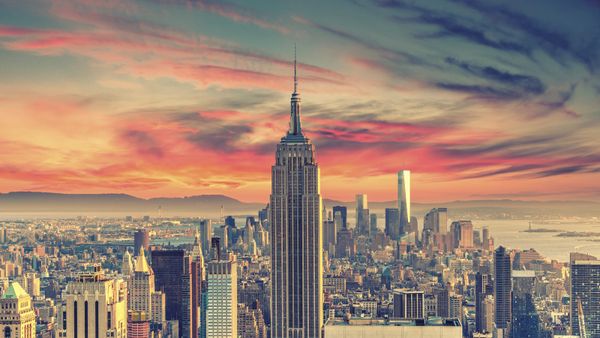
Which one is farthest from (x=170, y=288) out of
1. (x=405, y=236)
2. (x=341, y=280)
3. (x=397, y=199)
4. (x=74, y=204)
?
(x=74, y=204)

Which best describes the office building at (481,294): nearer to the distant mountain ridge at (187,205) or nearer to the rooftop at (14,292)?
the distant mountain ridge at (187,205)

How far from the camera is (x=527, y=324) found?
57.2 ft

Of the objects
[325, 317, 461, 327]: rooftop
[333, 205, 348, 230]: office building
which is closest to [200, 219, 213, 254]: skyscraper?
[333, 205, 348, 230]: office building

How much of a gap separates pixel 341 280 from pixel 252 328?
2.37m

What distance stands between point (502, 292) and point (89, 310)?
7.96 m

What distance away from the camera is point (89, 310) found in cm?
1445

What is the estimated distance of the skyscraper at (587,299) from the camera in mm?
16250

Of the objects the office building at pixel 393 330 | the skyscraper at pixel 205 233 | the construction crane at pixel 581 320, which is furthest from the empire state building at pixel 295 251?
the office building at pixel 393 330

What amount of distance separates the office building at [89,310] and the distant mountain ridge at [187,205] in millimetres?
1434

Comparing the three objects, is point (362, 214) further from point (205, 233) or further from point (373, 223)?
point (205, 233)

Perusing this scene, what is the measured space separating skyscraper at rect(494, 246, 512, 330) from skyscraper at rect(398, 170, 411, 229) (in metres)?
1.69

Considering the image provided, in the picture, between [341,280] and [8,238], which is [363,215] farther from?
[8,238]

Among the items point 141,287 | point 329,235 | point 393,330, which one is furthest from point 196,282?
point 393,330

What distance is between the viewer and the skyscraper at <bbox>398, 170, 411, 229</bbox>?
48.5 ft
